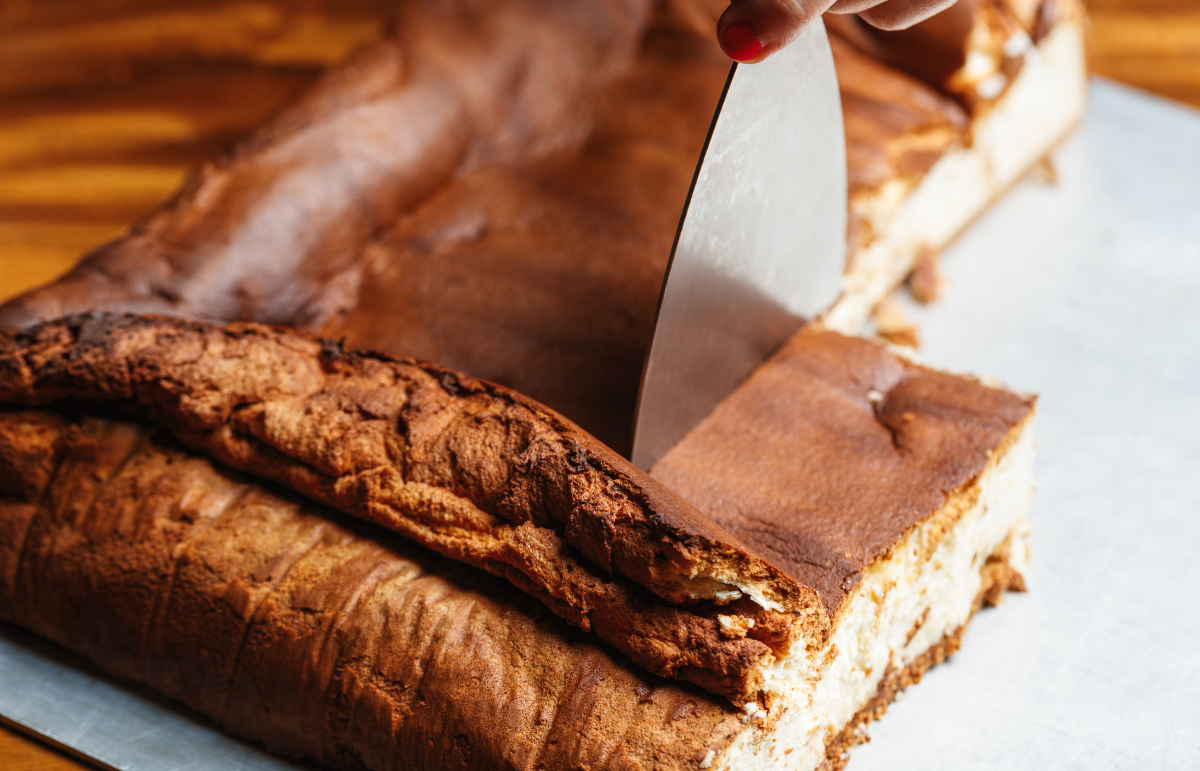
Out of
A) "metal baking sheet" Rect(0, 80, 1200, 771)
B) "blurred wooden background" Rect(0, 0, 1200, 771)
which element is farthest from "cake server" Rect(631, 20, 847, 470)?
"blurred wooden background" Rect(0, 0, 1200, 771)

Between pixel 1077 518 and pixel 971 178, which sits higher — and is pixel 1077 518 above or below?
below

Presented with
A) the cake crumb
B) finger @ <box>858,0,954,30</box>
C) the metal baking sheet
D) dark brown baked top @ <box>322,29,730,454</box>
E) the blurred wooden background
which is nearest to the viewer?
the cake crumb

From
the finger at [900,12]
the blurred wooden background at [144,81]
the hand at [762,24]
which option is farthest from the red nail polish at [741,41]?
the blurred wooden background at [144,81]

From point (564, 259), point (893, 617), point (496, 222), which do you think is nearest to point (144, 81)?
point (496, 222)

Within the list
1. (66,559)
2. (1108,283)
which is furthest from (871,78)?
(66,559)

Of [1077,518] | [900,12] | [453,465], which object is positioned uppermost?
[900,12]

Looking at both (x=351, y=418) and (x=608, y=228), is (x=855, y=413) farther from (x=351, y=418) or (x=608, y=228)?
(x=351, y=418)

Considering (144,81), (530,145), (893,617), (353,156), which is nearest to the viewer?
(893,617)

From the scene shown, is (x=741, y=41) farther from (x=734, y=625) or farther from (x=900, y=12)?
(x=734, y=625)

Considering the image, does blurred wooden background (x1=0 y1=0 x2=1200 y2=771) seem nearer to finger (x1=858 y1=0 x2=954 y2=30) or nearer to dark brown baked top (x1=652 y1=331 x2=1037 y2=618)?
dark brown baked top (x1=652 y1=331 x2=1037 y2=618)
